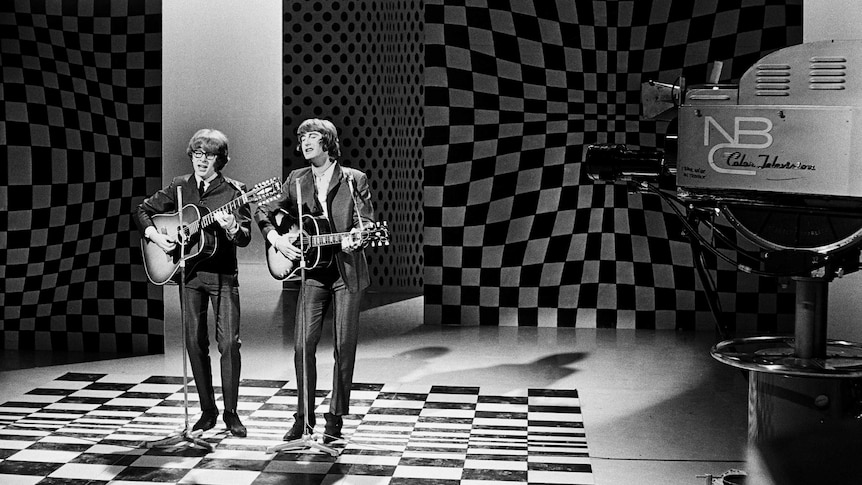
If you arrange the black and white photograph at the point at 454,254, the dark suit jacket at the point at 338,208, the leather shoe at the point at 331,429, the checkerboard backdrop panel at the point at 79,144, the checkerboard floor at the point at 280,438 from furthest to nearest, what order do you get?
1. the checkerboard backdrop panel at the point at 79,144
2. the leather shoe at the point at 331,429
3. the dark suit jacket at the point at 338,208
4. the checkerboard floor at the point at 280,438
5. the black and white photograph at the point at 454,254

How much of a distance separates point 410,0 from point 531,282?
11.6ft

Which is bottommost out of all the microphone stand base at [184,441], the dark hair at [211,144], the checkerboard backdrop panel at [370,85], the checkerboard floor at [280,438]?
the checkerboard floor at [280,438]

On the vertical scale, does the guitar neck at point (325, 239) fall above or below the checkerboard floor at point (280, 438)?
above

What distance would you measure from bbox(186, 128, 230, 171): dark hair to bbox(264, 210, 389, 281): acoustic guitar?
15.8 inches

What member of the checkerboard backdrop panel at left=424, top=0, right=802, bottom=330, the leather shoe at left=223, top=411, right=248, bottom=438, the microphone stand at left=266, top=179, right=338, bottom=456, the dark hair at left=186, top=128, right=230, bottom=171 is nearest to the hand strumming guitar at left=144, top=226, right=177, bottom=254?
the dark hair at left=186, top=128, right=230, bottom=171

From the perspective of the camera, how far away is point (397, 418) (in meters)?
5.38

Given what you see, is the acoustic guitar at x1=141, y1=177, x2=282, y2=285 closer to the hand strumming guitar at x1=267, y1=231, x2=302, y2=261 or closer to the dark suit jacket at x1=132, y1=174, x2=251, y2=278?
the dark suit jacket at x1=132, y1=174, x2=251, y2=278

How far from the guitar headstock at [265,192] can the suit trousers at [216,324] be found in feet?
1.33

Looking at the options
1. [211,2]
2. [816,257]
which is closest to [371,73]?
[211,2]

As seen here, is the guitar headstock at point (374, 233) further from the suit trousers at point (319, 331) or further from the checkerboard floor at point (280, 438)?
the checkerboard floor at point (280, 438)

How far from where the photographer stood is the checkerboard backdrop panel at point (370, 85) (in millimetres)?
10195

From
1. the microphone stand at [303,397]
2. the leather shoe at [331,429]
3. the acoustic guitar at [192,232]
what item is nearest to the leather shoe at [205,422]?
the microphone stand at [303,397]

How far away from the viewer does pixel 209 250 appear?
4699 mm

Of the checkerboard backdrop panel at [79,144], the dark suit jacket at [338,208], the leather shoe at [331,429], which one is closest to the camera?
the dark suit jacket at [338,208]
